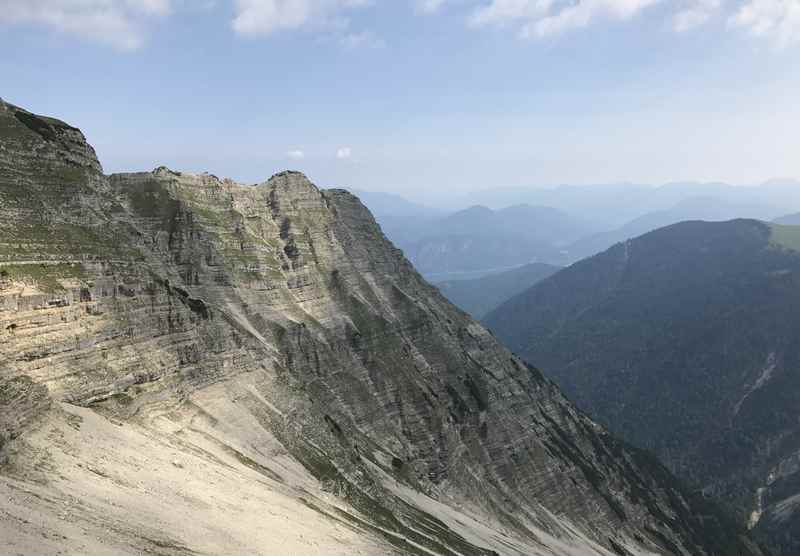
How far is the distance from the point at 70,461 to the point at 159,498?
627 centimetres

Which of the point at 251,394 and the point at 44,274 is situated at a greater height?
the point at 44,274

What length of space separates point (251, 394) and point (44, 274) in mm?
26467

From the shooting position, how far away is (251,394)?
68.9m

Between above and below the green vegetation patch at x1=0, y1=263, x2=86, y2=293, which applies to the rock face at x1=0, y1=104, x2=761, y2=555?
below

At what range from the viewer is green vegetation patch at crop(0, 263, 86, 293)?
47.3 meters

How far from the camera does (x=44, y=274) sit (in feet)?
163

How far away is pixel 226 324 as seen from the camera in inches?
2857

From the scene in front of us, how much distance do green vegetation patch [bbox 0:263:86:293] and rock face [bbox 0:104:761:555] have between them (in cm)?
16

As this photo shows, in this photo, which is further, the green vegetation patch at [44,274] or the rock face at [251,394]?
the green vegetation patch at [44,274]

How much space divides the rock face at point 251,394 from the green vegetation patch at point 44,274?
6.4 inches

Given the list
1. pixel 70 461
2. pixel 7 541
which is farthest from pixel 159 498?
pixel 7 541

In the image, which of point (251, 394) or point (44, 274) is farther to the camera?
point (251, 394)

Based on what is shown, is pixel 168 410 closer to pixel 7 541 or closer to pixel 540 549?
pixel 7 541

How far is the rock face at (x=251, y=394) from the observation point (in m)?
41.5
